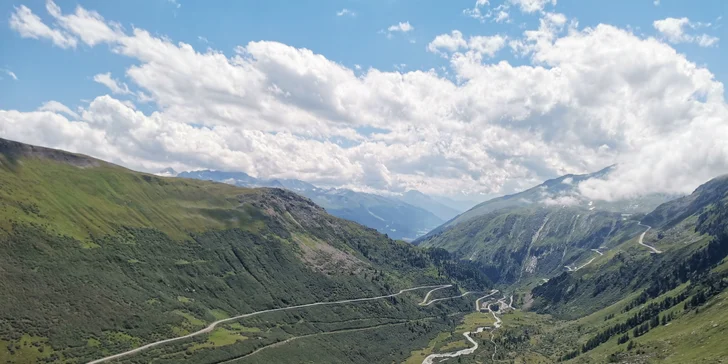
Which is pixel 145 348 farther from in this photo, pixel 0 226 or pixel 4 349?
pixel 0 226

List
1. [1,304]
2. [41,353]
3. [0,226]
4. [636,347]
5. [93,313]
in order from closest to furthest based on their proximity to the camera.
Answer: [41,353], [1,304], [636,347], [93,313], [0,226]

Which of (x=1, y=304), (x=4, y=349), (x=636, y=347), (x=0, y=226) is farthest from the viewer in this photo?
(x=0, y=226)

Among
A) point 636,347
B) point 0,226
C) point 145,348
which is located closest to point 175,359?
point 145,348

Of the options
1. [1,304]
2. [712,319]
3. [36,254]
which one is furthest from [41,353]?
[712,319]

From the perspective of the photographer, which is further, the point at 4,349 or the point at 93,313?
the point at 93,313

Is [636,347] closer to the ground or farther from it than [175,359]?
farther from it

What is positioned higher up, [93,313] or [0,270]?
[0,270]

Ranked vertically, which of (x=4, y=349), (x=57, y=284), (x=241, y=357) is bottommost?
(x=241, y=357)

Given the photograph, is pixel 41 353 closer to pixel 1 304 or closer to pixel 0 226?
pixel 1 304

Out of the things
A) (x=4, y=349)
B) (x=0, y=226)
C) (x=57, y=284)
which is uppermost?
(x=0, y=226)
